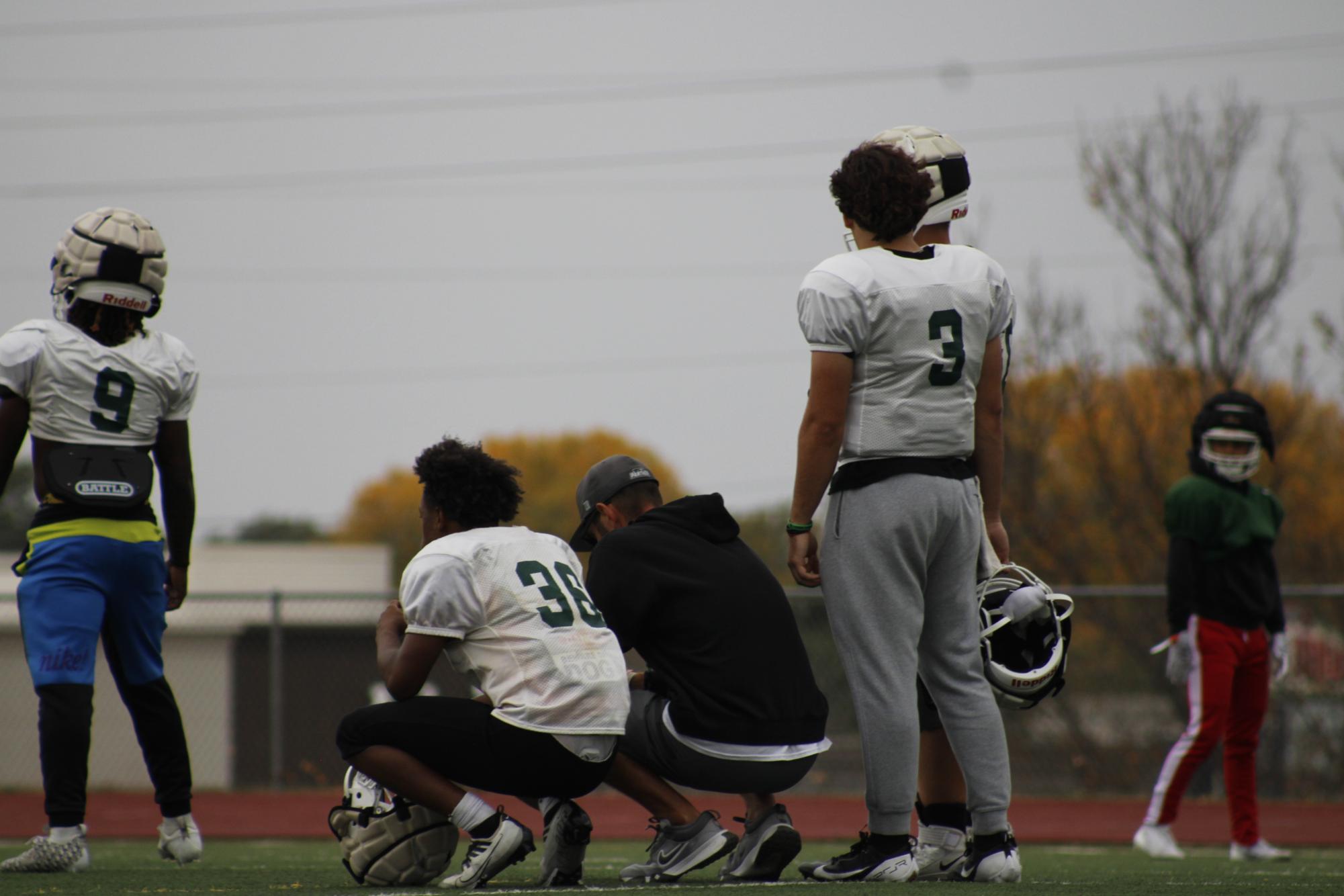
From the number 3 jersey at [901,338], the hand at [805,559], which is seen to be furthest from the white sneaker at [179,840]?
the number 3 jersey at [901,338]

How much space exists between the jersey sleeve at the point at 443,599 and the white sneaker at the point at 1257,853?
4.36 m

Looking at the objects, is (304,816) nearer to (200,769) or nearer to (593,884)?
(593,884)

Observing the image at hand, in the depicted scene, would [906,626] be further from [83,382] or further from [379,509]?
[379,509]

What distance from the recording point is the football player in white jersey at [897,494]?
14.0ft

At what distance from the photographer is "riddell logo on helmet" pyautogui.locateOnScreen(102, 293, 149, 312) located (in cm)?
518

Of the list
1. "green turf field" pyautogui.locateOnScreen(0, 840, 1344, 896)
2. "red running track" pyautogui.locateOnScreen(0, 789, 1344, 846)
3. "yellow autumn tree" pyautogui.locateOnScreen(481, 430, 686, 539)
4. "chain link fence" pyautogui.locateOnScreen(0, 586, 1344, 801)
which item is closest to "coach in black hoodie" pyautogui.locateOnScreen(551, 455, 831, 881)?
"green turf field" pyautogui.locateOnScreen(0, 840, 1344, 896)

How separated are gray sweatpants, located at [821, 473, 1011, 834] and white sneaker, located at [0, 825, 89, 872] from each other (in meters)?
2.56

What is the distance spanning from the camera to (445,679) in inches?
679

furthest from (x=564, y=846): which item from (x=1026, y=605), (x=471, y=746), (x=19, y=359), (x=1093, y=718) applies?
Result: (x=1093, y=718)

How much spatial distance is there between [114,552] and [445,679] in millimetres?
12357

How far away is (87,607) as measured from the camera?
16.6ft

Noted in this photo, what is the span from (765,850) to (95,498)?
8.15 feet

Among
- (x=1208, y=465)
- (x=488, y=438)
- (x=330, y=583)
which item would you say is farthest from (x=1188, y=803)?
(x=488, y=438)

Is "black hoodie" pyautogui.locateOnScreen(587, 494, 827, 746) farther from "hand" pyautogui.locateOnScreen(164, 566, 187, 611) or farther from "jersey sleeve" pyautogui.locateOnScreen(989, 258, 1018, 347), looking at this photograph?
"hand" pyautogui.locateOnScreen(164, 566, 187, 611)
